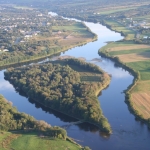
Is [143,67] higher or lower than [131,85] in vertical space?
higher

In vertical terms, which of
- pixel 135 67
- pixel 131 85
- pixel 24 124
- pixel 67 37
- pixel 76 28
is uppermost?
pixel 76 28

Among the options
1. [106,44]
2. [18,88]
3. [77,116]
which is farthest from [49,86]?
[106,44]

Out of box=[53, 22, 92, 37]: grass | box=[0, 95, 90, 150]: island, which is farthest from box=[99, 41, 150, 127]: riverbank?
box=[53, 22, 92, 37]: grass

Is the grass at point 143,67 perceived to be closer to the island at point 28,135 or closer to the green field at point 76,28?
the island at point 28,135

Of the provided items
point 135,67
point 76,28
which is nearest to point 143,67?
point 135,67

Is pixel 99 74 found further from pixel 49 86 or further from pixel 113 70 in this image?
pixel 49 86

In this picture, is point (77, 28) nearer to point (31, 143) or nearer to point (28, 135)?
point (28, 135)
